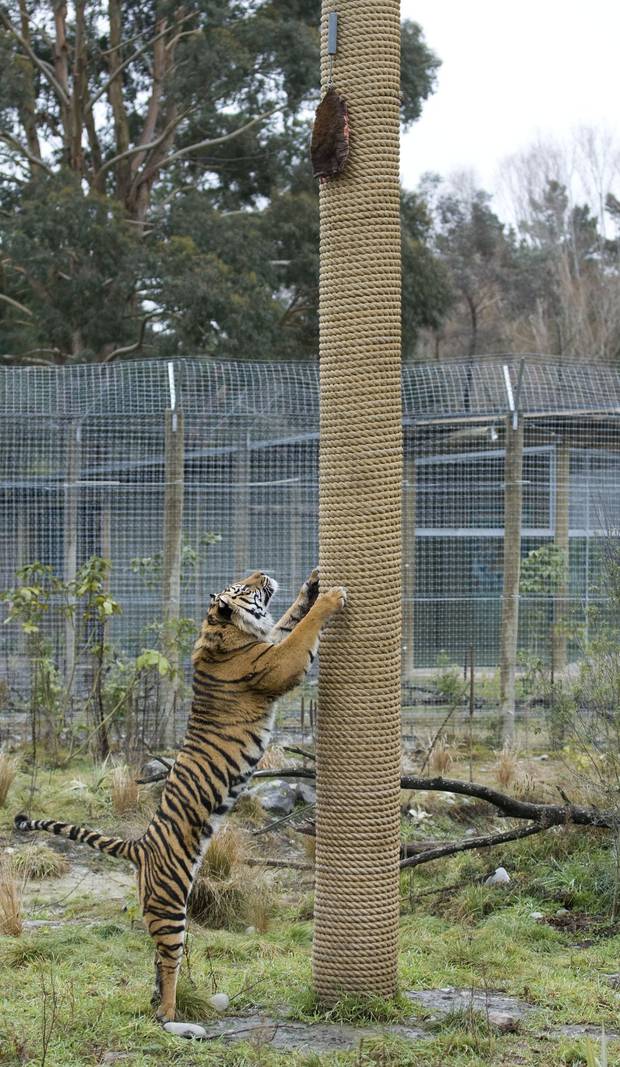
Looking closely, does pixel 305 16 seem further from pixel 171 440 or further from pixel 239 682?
pixel 239 682

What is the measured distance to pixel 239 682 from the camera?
14.0ft

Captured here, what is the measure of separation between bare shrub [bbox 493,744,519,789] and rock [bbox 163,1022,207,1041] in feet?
12.7

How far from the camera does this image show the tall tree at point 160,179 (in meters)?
17.1

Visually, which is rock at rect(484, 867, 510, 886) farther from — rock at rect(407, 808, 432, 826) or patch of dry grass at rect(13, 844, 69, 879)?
patch of dry grass at rect(13, 844, 69, 879)

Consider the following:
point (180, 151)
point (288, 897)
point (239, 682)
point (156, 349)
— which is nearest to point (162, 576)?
point (288, 897)

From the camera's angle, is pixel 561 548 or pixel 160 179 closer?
pixel 561 548

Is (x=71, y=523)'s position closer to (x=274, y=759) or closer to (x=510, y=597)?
(x=274, y=759)

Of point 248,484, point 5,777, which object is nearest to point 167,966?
point 5,777

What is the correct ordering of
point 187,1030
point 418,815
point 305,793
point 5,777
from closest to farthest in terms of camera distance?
point 187,1030
point 418,815
point 5,777
point 305,793

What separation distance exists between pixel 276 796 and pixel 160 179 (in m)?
15.3

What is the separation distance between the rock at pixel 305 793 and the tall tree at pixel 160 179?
9892 mm

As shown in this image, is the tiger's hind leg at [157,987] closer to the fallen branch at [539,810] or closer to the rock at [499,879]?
the fallen branch at [539,810]

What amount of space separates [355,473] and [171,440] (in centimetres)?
516

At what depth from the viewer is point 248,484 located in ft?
32.8
